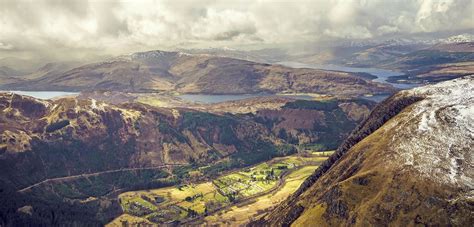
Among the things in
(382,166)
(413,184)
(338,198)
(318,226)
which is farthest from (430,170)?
(318,226)

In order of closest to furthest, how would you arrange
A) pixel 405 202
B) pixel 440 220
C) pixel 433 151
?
pixel 440 220
pixel 405 202
pixel 433 151

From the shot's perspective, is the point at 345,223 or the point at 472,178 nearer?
the point at 472,178

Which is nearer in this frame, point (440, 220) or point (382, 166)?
point (440, 220)

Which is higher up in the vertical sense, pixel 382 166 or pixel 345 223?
pixel 382 166

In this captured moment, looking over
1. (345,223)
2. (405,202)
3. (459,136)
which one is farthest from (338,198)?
(459,136)

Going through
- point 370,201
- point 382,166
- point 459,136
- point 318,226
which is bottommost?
point 318,226

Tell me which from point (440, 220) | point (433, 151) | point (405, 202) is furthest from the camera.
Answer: point (433, 151)

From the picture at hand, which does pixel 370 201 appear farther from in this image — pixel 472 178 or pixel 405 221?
pixel 472 178

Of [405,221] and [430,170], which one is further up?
[430,170]

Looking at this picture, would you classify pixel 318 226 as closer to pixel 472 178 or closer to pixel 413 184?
pixel 413 184
